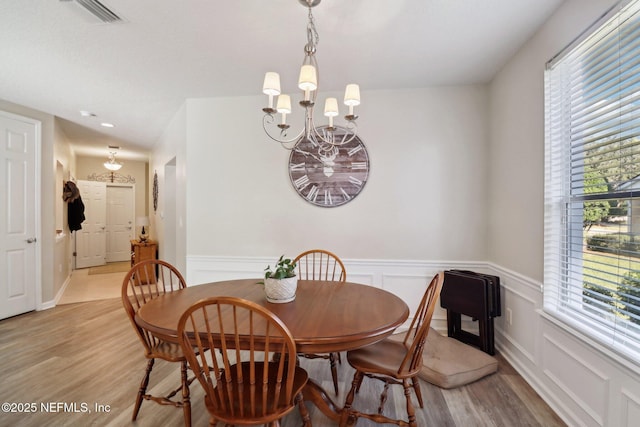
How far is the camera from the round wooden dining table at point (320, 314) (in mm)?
1271

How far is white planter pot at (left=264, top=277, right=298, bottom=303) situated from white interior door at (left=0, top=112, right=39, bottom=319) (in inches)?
148

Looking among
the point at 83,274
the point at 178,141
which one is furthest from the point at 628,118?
the point at 83,274

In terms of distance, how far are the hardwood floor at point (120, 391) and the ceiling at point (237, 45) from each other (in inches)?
100.0

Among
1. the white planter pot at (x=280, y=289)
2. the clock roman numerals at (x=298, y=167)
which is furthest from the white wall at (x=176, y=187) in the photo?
the white planter pot at (x=280, y=289)

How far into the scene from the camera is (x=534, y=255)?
2.13 m

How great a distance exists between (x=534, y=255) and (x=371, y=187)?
150cm

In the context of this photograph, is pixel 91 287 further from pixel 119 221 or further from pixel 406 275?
pixel 406 275

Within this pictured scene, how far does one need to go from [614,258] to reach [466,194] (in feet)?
4.88

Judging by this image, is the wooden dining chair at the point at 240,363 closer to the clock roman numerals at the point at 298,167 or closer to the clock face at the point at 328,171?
the clock face at the point at 328,171

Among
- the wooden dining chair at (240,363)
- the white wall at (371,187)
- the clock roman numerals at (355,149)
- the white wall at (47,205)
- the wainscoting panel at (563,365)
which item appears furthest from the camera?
the white wall at (47,205)

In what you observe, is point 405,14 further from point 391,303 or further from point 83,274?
point 83,274

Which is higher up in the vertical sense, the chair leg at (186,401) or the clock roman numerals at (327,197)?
the clock roman numerals at (327,197)

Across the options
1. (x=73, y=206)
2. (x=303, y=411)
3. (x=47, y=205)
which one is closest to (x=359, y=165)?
(x=303, y=411)

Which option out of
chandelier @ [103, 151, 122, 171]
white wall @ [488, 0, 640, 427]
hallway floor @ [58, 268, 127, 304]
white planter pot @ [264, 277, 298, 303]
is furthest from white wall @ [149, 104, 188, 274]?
white wall @ [488, 0, 640, 427]
